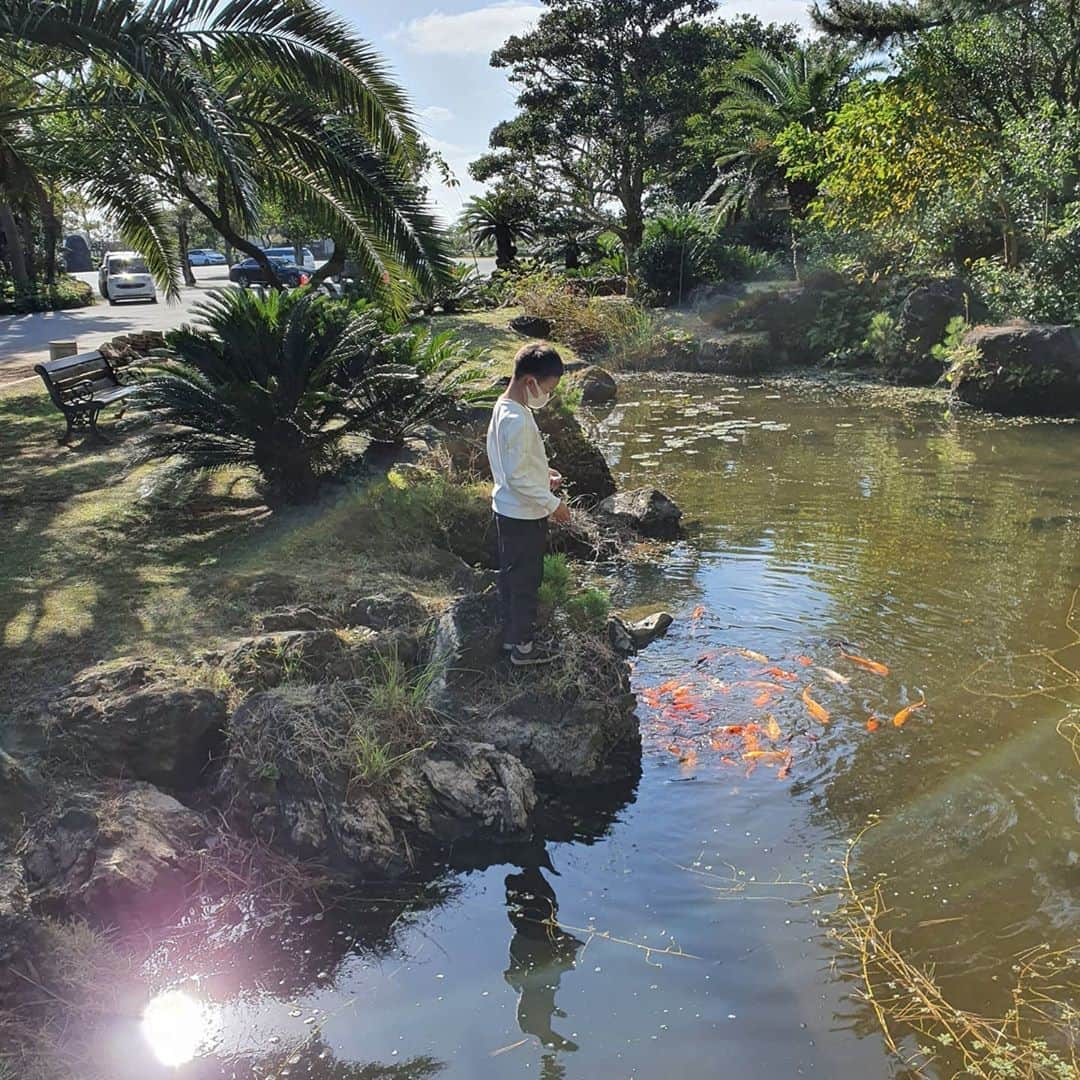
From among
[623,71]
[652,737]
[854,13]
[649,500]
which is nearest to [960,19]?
[854,13]

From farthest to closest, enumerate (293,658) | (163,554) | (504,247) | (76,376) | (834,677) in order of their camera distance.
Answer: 1. (504,247)
2. (76,376)
3. (163,554)
4. (834,677)
5. (293,658)

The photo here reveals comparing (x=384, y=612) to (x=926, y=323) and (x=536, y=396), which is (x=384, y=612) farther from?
(x=926, y=323)

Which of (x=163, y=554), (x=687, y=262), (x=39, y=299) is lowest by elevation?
(x=163, y=554)

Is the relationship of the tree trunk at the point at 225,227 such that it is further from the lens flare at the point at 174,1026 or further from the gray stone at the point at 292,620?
the lens flare at the point at 174,1026

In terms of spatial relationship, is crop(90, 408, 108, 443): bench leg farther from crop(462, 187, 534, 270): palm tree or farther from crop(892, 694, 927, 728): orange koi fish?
crop(462, 187, 534, 270): palm tree

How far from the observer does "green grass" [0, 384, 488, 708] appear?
19.7ft

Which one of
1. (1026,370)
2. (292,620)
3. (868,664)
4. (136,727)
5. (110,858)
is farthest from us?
(1026,370)

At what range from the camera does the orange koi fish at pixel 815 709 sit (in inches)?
246

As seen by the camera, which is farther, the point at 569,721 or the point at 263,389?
the point at 263,389

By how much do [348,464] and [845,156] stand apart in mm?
16320

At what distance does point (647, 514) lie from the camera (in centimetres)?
1000

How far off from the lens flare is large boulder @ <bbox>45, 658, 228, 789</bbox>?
131 centimetres

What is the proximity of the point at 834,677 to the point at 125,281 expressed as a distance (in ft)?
Result: 117

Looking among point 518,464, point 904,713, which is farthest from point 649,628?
point 518,464
